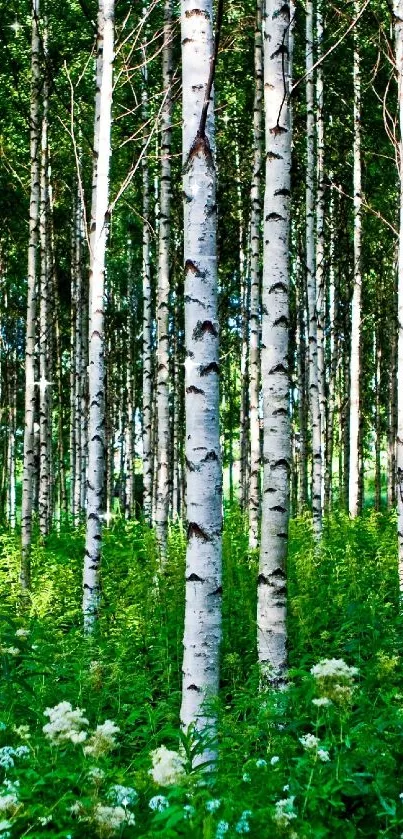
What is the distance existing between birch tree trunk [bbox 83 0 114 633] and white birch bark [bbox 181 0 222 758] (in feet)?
12.3

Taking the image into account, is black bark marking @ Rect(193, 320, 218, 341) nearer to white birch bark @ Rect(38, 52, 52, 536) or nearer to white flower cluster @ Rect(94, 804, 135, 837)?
white flower cluster @ Rect(94, 804, 135, 837)

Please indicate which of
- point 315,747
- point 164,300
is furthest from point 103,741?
point 164,300

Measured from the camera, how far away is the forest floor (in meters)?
2.65

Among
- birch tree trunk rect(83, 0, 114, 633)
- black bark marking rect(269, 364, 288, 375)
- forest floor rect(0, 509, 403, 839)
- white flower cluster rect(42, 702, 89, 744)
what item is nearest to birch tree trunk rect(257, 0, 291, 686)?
black bark marking rect(269, 364, 288, 375)

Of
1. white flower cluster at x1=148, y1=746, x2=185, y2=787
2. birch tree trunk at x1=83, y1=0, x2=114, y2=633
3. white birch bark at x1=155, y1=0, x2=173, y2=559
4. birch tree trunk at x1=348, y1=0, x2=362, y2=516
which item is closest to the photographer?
white flower cluster at x1=148, y1=746, x2=185, y2=787

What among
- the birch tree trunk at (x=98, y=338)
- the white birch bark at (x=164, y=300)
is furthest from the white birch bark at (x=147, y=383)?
the birch tree trunk at (x=98, y=338)

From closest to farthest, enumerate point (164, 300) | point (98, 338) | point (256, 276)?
point (98, 338) → point (164, 300) → point (256, 276)

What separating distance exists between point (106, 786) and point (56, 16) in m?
16.5

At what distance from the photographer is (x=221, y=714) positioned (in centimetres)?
418

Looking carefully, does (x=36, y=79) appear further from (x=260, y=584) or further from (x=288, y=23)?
(x=260, y=584)

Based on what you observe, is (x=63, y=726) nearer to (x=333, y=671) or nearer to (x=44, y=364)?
(x=333, y=671)

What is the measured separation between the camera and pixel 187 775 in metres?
2.85

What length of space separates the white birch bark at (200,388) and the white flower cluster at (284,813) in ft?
4.42

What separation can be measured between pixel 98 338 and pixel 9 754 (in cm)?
517
